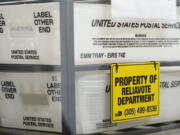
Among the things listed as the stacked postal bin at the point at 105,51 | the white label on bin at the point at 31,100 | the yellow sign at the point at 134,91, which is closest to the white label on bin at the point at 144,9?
the stacked postal bin at the point at 105,51

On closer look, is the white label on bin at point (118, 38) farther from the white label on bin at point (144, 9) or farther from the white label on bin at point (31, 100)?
the white label on bin at point (31, 100)

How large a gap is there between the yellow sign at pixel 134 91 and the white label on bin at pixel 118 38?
70 millimetres

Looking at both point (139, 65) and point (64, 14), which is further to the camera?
point (139, 65)

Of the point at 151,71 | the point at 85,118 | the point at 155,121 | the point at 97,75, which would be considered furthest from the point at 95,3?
the point at 155,121

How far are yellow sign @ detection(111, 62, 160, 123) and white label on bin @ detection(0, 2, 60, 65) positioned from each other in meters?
0.46

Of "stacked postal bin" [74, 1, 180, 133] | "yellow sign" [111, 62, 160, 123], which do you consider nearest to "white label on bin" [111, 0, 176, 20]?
"stacked postal bin" [74, 1, 180, 133]

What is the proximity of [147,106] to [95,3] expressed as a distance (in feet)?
2.82

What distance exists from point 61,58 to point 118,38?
436mm

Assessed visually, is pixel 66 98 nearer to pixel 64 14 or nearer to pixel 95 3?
pixel 64 14

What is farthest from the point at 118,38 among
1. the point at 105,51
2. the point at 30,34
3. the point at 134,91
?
A: the point at 30,34

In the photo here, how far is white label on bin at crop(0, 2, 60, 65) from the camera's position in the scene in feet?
5.92

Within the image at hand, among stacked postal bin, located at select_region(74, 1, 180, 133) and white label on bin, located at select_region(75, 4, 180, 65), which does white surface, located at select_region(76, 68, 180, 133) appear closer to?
stacked postal bin, located at select_region(74, 1, 180, 133)

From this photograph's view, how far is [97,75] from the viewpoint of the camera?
1.88 metres

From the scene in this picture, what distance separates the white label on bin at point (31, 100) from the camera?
6.15 ft
